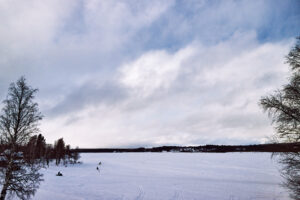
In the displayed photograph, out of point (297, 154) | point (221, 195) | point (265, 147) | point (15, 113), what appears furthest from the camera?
point (221, 195)

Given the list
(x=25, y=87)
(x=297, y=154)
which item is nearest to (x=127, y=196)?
(x=25, y=87)

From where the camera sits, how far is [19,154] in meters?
12.0

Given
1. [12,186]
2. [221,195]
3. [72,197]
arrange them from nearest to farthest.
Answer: [12,186], [72,197], [221,195]

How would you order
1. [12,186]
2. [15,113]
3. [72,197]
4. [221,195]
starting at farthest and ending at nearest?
[221,195] → [72,197] → [15,113] → [12,186]

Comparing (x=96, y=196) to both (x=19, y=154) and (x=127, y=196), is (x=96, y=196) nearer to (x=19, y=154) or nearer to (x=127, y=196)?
(x=127, y=196)

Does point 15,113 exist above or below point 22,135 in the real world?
above

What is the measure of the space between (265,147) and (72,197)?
19.1 metres

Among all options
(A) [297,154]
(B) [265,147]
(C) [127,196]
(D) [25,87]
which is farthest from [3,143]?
(A) [297,154]

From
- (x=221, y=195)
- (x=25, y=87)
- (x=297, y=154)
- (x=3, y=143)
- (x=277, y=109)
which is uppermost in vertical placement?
(x=25, y=87)

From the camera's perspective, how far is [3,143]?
11.7 meters

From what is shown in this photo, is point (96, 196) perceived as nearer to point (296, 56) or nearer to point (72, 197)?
point (72, 197)

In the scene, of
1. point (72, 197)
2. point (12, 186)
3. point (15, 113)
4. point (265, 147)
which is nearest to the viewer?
point (265, 147)

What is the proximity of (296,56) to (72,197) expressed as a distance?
73.6 feet

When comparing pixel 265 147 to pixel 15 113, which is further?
pixel 15 113
